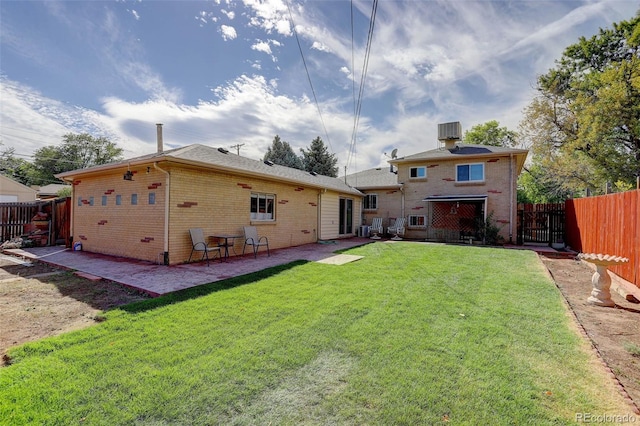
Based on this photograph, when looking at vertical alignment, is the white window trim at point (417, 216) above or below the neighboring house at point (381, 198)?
below

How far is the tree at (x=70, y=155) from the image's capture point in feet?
136

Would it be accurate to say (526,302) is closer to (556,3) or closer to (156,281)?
(156,281)

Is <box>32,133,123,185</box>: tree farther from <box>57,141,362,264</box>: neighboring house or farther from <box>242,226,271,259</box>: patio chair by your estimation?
<box>242,226,271,259</box>: patio chair

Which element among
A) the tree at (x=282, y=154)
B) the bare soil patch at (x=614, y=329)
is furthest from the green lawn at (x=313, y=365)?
the tree at (x=282, y=154)

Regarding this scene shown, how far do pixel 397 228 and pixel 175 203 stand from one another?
40.3 ft

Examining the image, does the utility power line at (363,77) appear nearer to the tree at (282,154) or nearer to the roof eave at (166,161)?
the roof eave at (166,161)

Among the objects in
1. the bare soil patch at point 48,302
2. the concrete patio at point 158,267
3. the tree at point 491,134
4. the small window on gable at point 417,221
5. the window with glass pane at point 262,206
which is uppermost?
the tree at point 491,134

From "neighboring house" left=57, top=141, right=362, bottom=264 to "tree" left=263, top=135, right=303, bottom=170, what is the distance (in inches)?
890

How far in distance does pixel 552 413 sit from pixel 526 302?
10.4 feet

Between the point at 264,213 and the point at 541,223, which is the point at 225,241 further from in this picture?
the point at 541,223

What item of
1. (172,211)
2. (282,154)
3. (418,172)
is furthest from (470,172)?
(282,154)

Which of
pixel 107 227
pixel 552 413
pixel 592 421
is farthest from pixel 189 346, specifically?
pixel 107 227

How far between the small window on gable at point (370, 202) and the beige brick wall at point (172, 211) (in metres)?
7.60

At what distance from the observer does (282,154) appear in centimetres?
3469
